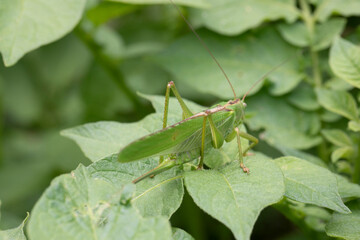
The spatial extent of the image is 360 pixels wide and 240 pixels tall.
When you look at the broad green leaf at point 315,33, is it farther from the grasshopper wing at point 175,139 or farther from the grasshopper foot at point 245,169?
the grasshopper foot at point 245,169

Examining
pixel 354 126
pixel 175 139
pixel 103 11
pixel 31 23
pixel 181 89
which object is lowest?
pixel 181 89

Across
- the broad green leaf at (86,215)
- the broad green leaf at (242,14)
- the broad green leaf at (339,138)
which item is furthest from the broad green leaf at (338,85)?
the broad green leaf at (86,215)

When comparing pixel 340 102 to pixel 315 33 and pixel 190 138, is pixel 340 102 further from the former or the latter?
pixel 190 138

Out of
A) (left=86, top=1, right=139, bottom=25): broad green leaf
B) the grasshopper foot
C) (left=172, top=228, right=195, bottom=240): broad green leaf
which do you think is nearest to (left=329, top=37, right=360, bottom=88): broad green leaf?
the grasshopper foot

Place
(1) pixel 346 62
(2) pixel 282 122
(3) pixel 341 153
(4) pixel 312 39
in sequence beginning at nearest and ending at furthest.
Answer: (3) pixel 341 153
(1) pixel 346 62
(2) pixel 282 122
(4) pixel 312 39

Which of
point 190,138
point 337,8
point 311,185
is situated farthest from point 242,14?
point 311,185

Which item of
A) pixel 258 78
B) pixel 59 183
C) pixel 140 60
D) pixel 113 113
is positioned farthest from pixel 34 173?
pixel 59 183

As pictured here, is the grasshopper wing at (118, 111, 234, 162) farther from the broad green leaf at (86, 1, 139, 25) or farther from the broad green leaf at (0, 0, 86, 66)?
the broad green leaf at (86, 1, 139, 25)
